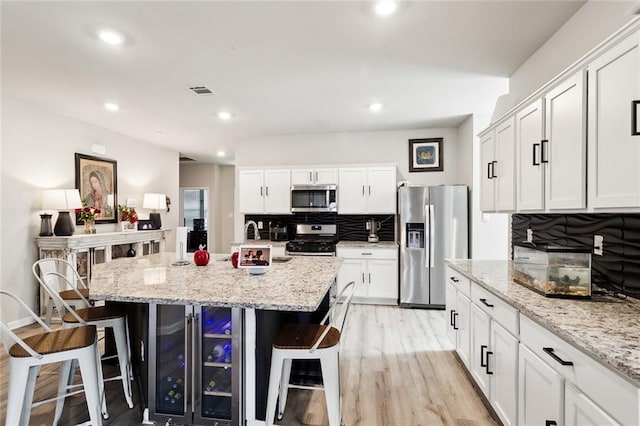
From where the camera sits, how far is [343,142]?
5262mm

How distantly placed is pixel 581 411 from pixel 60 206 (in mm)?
4865

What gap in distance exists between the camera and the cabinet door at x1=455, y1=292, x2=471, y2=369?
245cm

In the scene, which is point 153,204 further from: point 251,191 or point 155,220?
point 251,191

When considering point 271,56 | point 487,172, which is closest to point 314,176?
point 271,56

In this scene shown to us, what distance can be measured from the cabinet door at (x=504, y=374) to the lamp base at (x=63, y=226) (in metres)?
4.59

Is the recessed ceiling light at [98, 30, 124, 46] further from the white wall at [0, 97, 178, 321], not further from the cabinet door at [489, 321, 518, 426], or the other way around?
the cabinet door at [489, 321, 518, 426]

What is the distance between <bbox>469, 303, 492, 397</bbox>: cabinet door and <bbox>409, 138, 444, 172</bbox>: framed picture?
3.06 m

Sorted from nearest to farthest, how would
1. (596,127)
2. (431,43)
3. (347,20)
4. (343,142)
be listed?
1. (596,127)
2. (347,20)
3. (431,43)
4. (343,142)

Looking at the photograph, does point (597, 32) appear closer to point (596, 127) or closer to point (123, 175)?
point (596, 127)

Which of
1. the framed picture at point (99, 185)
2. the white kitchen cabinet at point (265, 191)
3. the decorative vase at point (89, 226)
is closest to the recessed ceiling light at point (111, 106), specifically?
the framed picture at point (99, 185)

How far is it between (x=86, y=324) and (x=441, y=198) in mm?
3994

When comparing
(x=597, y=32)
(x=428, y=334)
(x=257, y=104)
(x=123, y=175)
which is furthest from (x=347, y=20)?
(x=123, y=175)

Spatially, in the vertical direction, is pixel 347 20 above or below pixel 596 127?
above

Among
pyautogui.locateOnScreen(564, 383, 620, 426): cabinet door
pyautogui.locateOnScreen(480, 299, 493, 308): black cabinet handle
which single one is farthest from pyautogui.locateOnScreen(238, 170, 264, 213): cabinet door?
pyautogui.locateOnScreen(564, 383, 620, 426): cabinet door
